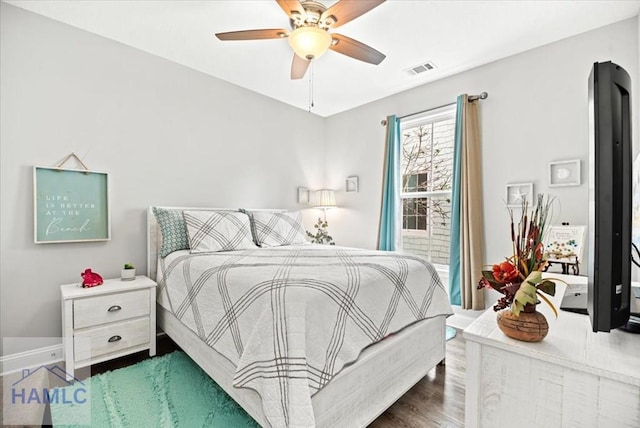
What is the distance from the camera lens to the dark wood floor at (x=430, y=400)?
5.29 feet

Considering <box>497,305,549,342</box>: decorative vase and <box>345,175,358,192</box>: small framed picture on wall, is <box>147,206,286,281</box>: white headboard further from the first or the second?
<box>497,305,549,342</box>: decorative vase

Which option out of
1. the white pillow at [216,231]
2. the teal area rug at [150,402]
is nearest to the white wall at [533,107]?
the white pillow at [216,231]

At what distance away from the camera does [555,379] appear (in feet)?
2.60

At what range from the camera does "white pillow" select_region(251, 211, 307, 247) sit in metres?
3.05

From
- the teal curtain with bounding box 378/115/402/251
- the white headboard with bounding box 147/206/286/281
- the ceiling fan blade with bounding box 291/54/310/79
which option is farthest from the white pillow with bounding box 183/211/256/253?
the teal curtain with bounding box 378/115/402/251

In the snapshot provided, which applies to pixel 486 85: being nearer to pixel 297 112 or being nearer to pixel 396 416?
pixel 297 112

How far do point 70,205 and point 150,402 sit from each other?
1.70 m

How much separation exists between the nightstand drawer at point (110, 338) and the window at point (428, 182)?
2983 millimetres

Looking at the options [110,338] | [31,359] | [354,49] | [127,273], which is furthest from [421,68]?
[31,359]

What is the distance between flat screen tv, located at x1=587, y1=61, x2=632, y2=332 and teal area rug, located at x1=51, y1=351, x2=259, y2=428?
1.62 m

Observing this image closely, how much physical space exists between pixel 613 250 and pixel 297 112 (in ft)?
13.2

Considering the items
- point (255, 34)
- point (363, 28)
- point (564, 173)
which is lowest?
point (564, 173)

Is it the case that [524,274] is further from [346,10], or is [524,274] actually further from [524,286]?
[346,10]

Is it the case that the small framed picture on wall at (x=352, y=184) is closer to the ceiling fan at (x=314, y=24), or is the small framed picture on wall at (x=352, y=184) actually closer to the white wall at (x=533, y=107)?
the white wall at (x=533, y=107)
